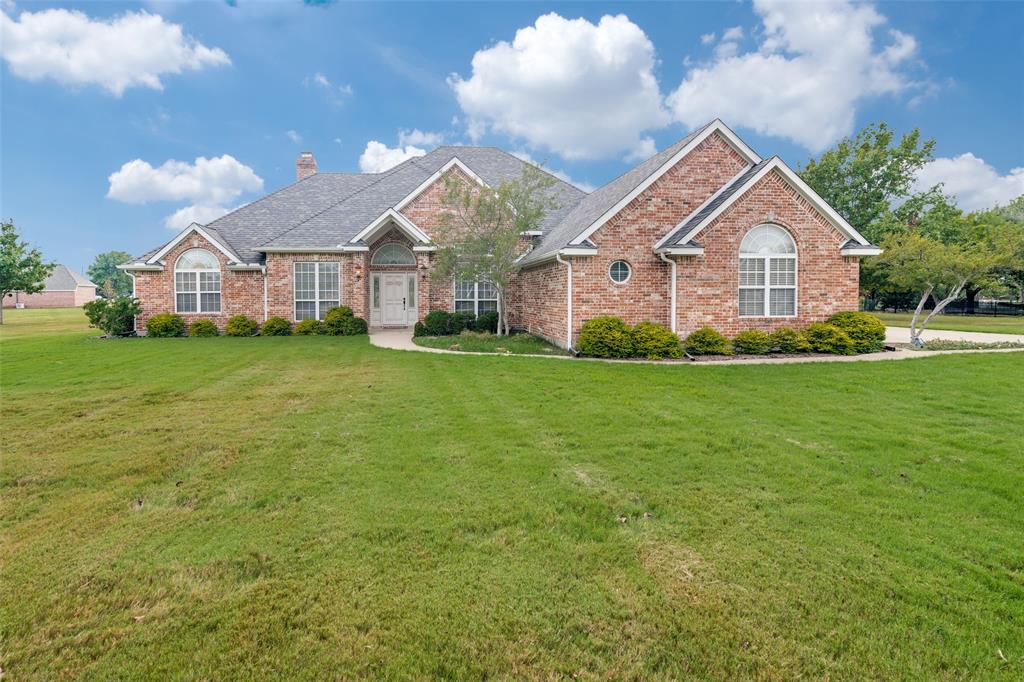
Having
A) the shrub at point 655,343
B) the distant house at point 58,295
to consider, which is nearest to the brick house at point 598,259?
the shrub at point 655,343

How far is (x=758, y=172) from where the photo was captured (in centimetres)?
1402

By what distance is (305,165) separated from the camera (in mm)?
28141

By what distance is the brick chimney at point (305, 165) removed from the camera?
92.0ft

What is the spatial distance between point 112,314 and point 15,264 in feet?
57.3

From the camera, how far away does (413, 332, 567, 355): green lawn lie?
48.5 feet

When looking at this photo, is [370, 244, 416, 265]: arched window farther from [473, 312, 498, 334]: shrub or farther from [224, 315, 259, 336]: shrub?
[224, 315, 259, 336]: shrub

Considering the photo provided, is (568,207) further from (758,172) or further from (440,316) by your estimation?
(758,172)

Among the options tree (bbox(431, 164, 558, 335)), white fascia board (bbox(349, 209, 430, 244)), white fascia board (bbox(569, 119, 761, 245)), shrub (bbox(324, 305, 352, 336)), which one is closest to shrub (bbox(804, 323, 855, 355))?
white fascia board (bbox(569, 119, 761, 245))

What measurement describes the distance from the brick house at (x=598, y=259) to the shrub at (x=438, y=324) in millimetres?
2002

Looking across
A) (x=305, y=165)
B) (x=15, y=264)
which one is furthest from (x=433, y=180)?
(x=15, y=264)

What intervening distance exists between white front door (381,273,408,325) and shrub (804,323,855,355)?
15541mm

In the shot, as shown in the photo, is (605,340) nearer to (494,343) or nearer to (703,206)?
(494,343)

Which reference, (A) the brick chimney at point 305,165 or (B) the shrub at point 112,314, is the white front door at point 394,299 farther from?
(A) the brick chimney at point 305,165

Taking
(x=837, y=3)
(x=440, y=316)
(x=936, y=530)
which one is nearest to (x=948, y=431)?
(x=936, y=530)
